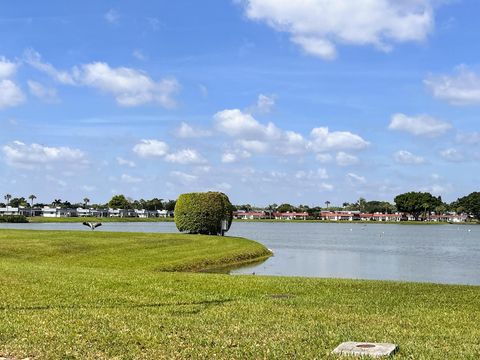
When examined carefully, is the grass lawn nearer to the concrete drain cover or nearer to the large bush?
the concrete drain cover

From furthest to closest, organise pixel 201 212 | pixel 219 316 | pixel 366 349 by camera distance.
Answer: pixel 201 212 < pixel 219 316 < pixel 366 349

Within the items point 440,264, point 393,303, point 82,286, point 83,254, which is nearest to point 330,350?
point 393,303

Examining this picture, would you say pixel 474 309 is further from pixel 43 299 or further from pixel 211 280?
pixel 43 299

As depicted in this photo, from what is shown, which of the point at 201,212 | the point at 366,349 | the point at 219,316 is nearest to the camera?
the point at 366,349

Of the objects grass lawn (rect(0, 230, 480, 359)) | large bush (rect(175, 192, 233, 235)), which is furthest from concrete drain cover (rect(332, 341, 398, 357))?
large bush (rect(175, 192, 233, 235))

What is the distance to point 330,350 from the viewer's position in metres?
9.19

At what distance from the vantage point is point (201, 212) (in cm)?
6425

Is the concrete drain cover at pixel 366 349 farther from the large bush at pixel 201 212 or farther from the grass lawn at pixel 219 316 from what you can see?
the large bush at pixel 201 212

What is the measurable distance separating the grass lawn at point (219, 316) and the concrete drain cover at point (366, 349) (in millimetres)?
213

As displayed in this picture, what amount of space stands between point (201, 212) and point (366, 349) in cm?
5560

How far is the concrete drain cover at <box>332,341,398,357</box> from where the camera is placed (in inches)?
344

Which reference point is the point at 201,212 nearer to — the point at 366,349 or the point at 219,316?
the point at 219,316

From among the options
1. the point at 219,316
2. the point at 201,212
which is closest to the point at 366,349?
the point at 219,316

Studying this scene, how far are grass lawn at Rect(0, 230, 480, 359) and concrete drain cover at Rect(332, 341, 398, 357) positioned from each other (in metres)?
0.21
